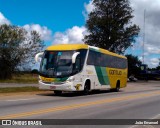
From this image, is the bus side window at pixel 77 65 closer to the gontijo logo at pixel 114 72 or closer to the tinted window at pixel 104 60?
the tinted window at pixel 104 60

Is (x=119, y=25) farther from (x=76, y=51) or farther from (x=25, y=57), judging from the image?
(x=76, y=51)

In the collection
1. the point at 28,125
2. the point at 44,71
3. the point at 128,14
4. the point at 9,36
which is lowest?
the point at 28,125

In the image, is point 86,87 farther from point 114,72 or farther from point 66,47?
point 114,72

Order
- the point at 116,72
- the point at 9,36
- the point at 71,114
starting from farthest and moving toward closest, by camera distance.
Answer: the point at 9,36 < the point at 116,72 < the point at 71,114

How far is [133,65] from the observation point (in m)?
104

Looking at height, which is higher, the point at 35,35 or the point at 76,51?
the point at 35,35

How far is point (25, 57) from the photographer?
205ft

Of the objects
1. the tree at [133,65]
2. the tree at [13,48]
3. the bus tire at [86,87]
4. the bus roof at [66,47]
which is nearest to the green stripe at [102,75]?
the bus tire at [86,87]

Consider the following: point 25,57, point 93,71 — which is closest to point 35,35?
point 25,57

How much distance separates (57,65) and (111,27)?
46.1m

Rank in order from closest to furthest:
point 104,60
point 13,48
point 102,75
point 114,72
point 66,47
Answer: point 66,47 < point 102,75 < point 104,60 < point 114,72 < point 13,48

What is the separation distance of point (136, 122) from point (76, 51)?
44.4 feet

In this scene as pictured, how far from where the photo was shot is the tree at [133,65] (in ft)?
330

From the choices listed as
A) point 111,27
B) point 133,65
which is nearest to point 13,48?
point 111,27
